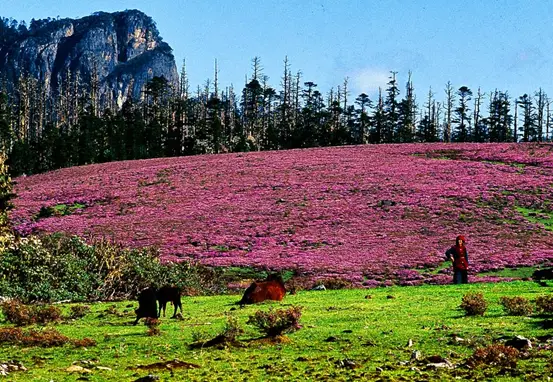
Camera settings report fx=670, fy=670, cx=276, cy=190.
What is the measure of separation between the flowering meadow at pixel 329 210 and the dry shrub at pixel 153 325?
14.5 meters

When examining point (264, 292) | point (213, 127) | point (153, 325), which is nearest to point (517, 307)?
point (264, 292)

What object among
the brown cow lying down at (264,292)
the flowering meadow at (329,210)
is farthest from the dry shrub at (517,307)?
the flowering meadow at (329,210)

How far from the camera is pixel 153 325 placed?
13023mm

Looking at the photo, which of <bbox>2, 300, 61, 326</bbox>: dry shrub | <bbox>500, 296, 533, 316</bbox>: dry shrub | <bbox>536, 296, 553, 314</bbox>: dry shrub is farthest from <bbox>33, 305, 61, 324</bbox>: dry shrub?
<bbox>536, 296, 553, 314</bbox>: dry shrub

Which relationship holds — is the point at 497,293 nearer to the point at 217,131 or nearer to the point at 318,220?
the point at 318,220

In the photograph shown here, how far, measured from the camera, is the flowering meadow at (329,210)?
102 feet

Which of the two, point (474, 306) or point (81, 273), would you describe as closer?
point (474, 306)

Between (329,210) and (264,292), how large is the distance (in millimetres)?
23892

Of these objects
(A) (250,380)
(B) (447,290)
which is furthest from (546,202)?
(A) (250,380)

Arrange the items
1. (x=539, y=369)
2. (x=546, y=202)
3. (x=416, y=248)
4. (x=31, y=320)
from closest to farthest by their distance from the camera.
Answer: (x=539, y=369) < (x=31, y=320) < (x=416, y=248) < (x=546, y=202)

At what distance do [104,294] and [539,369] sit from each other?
17.4 m

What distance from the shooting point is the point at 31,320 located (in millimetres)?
14586

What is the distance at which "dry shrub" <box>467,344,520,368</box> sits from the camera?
800 centimetres

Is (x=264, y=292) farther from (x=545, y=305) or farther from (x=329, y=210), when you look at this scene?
(x=329, y=210)
